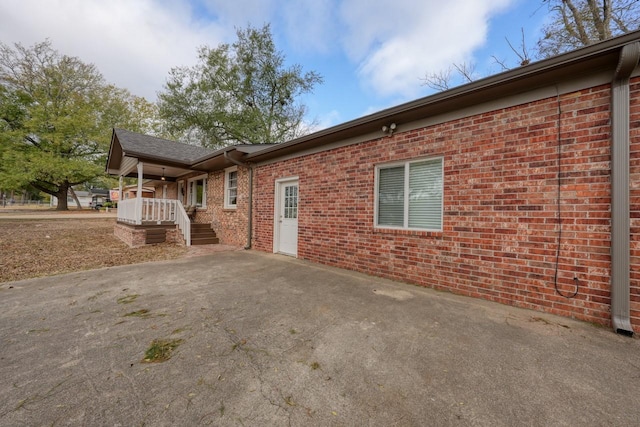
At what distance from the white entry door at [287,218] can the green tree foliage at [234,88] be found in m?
12.5

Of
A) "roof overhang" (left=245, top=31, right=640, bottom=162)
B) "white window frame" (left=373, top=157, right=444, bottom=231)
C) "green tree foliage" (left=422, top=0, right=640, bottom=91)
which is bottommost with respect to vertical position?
"white window frame" (left=373, top=157, right=444, bottom=231)

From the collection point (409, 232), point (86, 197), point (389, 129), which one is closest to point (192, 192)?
point (389, 129)

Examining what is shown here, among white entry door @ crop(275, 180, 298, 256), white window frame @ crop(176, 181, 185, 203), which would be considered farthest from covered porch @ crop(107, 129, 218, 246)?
white entry door @ crop(275, 180, 298, 256)

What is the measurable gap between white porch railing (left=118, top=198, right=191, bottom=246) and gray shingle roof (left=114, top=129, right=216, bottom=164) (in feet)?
5.26

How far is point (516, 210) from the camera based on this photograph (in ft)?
11.0

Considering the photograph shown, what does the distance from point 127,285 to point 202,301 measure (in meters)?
1.75

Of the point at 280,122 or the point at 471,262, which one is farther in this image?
the point at 280,122

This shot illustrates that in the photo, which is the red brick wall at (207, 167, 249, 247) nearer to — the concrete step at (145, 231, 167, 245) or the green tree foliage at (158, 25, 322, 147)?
the concrete step at (145, 231, 167, 245)

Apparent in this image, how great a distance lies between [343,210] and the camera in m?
5.42

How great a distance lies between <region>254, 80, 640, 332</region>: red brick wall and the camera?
2.84 metres

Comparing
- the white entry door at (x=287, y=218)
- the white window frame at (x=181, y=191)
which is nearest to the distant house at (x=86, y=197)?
the white window frame at (x=181, y=191)

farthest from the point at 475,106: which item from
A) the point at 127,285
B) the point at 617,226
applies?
the point at 127,285

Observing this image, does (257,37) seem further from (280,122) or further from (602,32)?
(602,32)

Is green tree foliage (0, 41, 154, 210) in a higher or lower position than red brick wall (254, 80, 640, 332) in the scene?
higher
